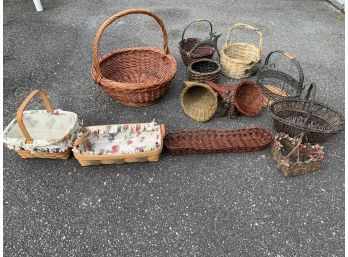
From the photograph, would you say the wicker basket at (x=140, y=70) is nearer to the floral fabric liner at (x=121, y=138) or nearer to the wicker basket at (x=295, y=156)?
the floral fabric liner at (x=121, y=138)

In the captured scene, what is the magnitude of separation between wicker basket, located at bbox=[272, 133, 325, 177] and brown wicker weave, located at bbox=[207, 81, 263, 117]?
504mm

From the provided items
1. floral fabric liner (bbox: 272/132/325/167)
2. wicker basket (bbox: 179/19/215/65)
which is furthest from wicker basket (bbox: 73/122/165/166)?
wicker basket (bbox: 179/19/215/65)

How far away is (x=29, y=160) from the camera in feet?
8.13

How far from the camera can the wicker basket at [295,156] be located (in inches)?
87.7

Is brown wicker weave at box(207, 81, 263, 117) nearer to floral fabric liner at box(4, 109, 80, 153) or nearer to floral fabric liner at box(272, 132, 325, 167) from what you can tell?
floral fabric liner at box(272, 132, 325, 167)

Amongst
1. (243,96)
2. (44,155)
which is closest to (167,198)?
(44,155)

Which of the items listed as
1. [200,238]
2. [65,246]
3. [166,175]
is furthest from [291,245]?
[65,246]

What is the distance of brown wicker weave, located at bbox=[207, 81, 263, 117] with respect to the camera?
8.70 ft

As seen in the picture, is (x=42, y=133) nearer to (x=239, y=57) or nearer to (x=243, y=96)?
(x=243, y=96)

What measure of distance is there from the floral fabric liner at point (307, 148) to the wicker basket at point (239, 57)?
Result: 1111 millimetres

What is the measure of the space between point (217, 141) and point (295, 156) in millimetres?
652

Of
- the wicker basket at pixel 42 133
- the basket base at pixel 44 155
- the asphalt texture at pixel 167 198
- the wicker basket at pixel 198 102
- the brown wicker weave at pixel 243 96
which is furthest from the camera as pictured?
the wicker basket at pixel 198 102

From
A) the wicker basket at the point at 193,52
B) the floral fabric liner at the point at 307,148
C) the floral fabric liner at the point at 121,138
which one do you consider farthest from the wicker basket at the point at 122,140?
the wicker basket at the point at 193,52

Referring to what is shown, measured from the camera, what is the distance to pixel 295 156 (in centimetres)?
237
